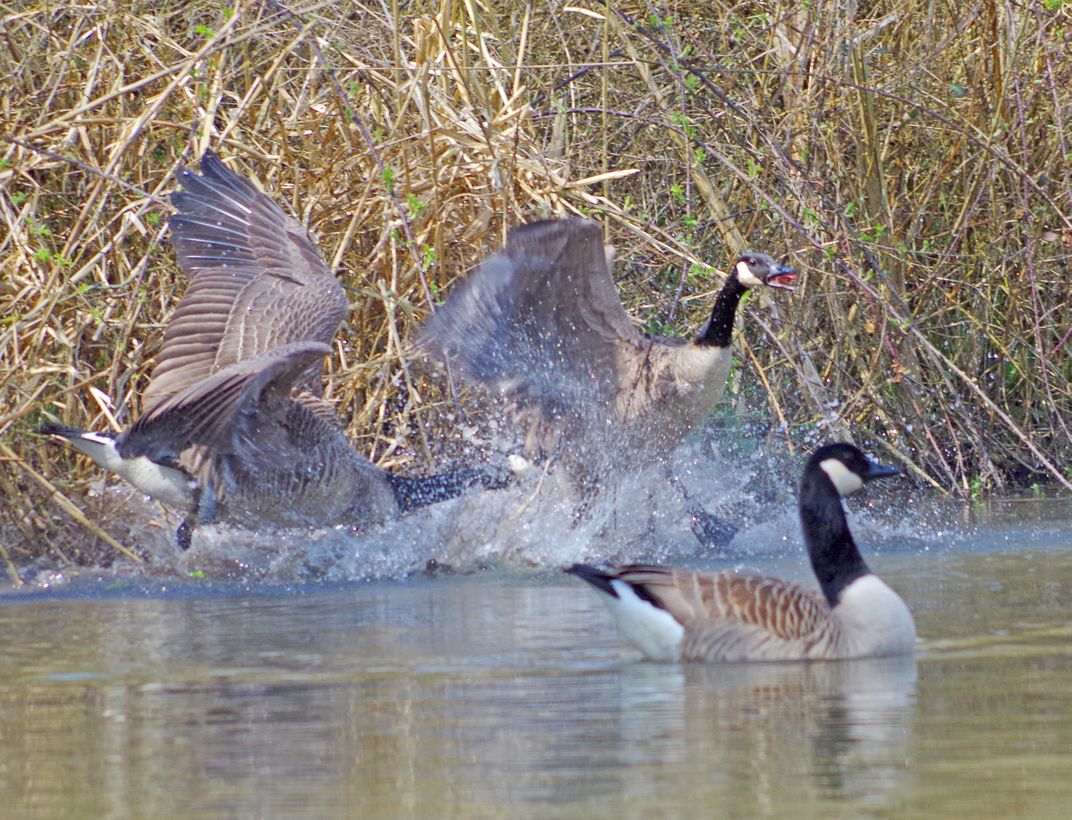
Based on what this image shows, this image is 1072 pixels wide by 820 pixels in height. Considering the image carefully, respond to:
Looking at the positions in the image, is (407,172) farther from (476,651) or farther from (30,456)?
(476,651)

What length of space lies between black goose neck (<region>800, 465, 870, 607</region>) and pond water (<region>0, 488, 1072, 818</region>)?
326 millimetres

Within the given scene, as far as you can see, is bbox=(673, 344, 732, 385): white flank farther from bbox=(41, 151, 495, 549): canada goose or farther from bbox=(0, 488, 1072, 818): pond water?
bbox=(0, 488, 1072, 818): pond water

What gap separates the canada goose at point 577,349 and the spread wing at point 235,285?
0.59 meters

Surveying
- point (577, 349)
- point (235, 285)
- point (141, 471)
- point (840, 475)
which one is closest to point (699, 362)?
point (577, 349)

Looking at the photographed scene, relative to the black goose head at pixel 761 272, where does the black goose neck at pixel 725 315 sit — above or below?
below

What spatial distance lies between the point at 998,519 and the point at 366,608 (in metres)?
3.39

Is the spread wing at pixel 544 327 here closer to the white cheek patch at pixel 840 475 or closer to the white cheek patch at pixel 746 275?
the white cheek patch at pixel 746 275

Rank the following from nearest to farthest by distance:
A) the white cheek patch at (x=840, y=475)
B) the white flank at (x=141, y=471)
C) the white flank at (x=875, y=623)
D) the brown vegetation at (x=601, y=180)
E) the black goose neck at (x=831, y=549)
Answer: the white flank at (x=875, y=623)
the black goose neck at (x=831, y=549)
the white cheek patch at (x=840, y=475)
the white flank at (x=141, y=471)
the brown vegetation at (x=601, y=180)

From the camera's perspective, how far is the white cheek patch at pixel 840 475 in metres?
5.36

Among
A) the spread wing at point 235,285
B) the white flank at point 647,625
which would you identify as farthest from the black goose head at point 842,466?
the spread wing at point 235,285

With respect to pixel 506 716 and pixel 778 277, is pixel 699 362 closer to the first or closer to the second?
pixel 778 277

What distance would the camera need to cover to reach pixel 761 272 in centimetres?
792

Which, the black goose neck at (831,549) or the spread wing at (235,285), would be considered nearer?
the black goose neck at (831,549)

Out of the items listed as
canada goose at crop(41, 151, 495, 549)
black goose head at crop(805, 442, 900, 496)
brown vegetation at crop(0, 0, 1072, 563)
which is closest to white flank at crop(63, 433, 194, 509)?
canada goose at crop(41, 151, 495, 549)
